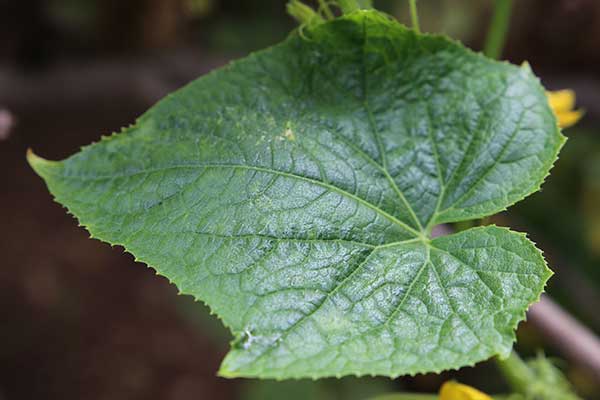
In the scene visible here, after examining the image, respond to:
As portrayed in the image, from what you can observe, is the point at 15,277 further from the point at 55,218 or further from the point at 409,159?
the point at 409,159

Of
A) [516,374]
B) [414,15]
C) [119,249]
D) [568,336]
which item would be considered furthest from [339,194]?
[119,249]

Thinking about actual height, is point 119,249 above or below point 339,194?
below

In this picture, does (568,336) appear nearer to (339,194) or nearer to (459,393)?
(459,393)

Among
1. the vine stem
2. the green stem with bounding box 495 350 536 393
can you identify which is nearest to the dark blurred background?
the vine stem

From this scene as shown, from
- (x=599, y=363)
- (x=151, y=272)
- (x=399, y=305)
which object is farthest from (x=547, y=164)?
(x=151, y=272)

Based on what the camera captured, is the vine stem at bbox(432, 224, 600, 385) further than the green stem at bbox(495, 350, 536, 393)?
Yes

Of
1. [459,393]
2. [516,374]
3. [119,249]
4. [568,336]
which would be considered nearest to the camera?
[459,393]

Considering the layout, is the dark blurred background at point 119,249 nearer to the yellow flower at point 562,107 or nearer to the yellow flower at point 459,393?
the yellow flower at point 562,107

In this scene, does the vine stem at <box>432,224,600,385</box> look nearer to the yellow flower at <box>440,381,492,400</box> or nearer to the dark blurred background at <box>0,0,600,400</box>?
the yellow flower at <box>440,381,492,400</box>
